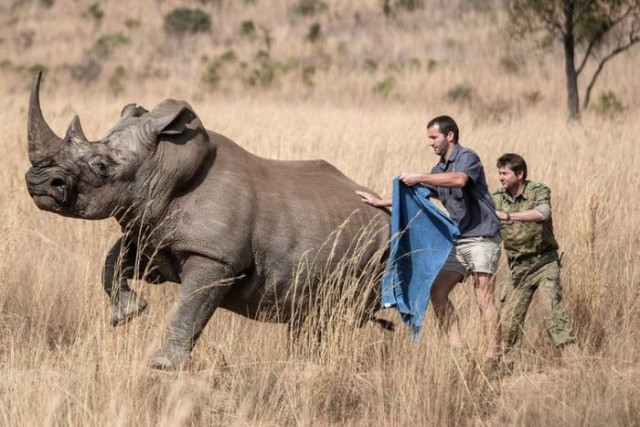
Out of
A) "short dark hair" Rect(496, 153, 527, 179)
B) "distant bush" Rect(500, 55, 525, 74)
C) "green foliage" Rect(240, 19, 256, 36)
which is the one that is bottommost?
"short dark hair" Rect(496, 153, 527, 179)

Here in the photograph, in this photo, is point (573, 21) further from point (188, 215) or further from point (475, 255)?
point (188, 215)

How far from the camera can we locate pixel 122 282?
236 inches

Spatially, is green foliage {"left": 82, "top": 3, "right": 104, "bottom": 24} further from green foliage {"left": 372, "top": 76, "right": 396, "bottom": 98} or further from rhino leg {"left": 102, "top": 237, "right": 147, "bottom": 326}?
rhino leg {"left": 102, "top": 237, "right": 147, "bottom": 326}

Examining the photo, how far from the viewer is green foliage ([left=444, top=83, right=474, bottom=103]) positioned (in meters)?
23.6

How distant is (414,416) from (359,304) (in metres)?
0.97

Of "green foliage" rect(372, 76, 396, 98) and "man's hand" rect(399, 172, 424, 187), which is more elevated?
"green foliage" rect(372, 76, 396, 98)

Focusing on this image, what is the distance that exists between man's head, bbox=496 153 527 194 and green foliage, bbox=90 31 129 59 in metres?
28.4

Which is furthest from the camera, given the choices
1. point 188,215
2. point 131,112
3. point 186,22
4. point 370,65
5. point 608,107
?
point 186,22

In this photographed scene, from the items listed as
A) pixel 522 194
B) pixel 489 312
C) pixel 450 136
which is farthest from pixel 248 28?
pixel 489 312

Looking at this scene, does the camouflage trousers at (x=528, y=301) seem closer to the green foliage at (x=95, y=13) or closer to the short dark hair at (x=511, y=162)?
the short dark hair at (x=511, y=162)

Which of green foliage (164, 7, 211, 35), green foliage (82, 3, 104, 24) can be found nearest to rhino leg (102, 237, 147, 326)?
green foliage (164, 7, 211, 35)

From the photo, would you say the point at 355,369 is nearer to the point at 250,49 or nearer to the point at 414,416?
the point at 414,416

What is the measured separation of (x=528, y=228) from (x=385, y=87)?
19.0 meters

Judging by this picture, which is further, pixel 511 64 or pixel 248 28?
pixel 248 28
